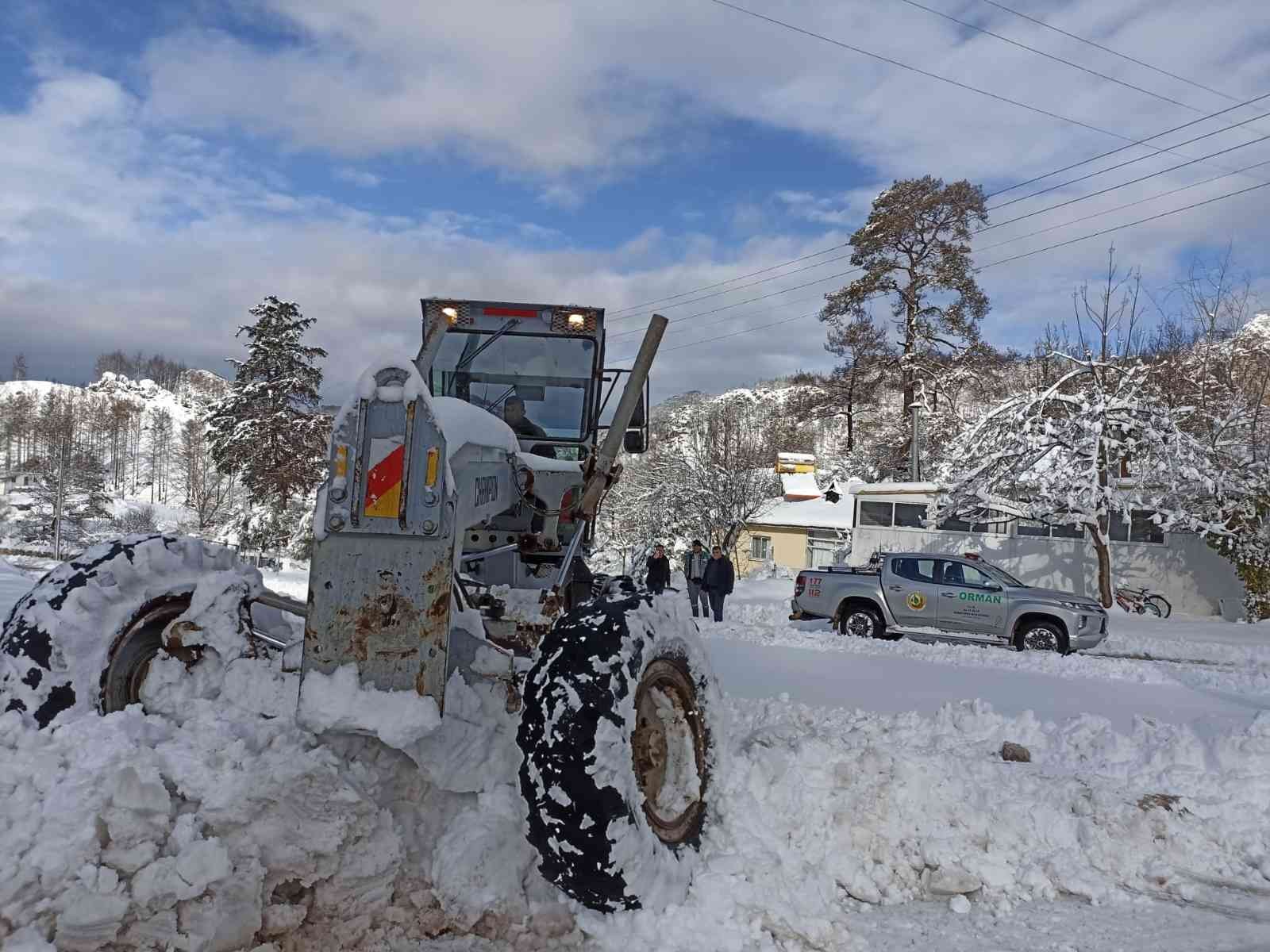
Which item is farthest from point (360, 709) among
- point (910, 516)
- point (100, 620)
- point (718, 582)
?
point (910, 516)

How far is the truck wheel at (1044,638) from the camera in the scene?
1470cm

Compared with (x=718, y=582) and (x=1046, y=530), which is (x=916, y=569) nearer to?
(x=718, y=582)

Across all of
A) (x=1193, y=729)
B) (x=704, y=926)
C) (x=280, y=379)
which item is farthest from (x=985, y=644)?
(x=280, y=379)

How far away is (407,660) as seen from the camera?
3281 millimetres

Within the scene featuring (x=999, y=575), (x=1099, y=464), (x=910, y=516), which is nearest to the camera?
(x=999, y=575)

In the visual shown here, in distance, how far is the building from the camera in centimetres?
2380

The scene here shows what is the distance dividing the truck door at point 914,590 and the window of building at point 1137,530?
38.0ft

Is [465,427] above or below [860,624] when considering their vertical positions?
above

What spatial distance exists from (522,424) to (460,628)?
2.61 meters

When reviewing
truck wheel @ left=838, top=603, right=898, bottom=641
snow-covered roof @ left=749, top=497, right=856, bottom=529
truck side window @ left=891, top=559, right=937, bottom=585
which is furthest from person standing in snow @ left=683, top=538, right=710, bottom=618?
snow-covered roof @ left=749, top=497, right=856, bottom=529

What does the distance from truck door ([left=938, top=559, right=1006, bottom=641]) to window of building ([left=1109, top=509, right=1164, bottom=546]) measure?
1144 centimetres

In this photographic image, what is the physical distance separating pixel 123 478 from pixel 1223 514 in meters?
102

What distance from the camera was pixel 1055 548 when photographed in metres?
25.9

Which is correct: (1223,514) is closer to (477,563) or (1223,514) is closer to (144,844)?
(477,563)
